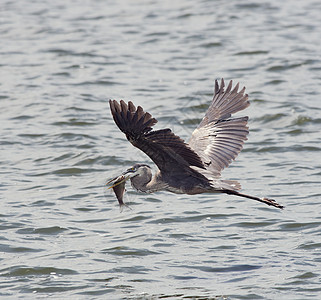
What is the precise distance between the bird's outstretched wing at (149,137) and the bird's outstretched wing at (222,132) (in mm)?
848

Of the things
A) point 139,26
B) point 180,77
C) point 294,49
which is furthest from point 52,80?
point 294,49

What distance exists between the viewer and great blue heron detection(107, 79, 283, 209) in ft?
23.0

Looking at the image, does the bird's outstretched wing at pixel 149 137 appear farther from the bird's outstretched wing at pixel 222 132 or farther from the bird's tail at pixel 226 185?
the bird's outstretched wing at pixel 222 132

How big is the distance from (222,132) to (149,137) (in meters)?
2.04

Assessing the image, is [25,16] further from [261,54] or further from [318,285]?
[318,285]

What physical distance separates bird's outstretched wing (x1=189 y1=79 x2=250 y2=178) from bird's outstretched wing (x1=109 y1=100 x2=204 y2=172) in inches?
33.4

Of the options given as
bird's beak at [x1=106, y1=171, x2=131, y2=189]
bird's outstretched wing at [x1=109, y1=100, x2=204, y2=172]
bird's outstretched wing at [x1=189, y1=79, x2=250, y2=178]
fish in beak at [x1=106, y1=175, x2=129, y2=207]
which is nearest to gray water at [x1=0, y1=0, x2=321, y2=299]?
fish in beak at [x1=106, y1=175, x2=129, y2=207]

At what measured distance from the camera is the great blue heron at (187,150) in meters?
7.00

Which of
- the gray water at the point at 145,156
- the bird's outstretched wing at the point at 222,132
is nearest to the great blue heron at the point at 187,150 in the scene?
the bird's outstretched wing at the point at 222,132

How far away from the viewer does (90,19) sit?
62.0 ft

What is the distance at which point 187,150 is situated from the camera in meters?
7.55

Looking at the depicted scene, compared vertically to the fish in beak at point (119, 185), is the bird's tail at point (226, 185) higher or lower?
higher

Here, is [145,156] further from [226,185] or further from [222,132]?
[226,185]

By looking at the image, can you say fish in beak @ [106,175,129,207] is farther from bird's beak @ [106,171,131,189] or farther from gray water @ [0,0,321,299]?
gray water @ [0,0,321,299]
